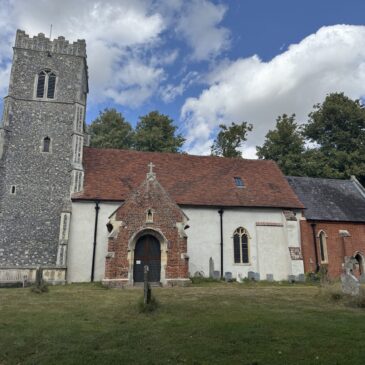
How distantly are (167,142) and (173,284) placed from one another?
88.2 feet

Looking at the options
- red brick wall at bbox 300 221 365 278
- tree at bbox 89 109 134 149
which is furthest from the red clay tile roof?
tree at bbox 89 109 134 149

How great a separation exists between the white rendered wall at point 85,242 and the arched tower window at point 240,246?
837 cm

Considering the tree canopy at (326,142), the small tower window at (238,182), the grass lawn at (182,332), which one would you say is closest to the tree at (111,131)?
the tree canopy at (326,142)

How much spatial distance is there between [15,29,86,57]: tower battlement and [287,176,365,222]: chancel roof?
19.6 meters

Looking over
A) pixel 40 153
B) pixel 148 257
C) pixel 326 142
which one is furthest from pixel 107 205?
pixel 326 142

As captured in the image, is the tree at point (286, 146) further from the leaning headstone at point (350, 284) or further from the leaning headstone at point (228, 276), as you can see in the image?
the leaning headstone at point (350, 284)

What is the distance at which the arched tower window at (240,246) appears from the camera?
2291 centimetres

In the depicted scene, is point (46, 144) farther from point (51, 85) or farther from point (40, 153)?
point (51, 85)

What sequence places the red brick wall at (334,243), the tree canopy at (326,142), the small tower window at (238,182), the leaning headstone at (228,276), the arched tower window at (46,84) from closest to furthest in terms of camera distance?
the leaning headstone at (228,276) → the red brick wall at (334,243) → the arched tower window at (46,84) → the small tower window at (238,182) → the tree canopy at (326,142)

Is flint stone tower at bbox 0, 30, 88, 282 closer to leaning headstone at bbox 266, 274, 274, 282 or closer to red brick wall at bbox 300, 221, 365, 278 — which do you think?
leaning headstone at bbox 266, 274, 274, 282

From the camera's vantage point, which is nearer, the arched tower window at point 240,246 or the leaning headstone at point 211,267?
the leaning headstone at point 211,267

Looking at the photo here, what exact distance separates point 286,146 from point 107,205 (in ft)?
83.8

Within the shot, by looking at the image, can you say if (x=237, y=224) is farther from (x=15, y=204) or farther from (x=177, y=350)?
(x=177, y=350)

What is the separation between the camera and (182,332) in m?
8.46
